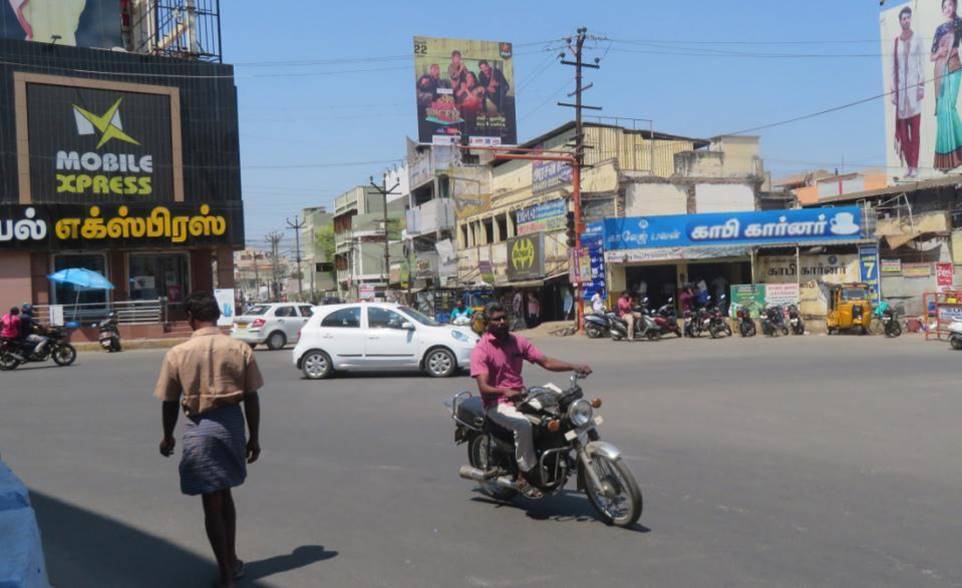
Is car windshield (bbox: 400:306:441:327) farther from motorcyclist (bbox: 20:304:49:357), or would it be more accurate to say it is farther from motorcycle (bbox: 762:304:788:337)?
motorcycle (bbox: 762:304:788:337)

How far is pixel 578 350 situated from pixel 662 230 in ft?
35.7

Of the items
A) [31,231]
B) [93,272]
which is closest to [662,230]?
[93,272]

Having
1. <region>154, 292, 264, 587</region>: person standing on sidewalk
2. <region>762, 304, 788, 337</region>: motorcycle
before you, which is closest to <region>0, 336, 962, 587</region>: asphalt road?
<region>154, 292, 264, 587</region>: person standing on sidewalk

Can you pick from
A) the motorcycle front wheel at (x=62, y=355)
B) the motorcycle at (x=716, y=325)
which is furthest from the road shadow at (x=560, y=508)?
the motorcycle at (x=716, y=325)

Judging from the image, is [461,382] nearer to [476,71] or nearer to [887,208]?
[476,71]

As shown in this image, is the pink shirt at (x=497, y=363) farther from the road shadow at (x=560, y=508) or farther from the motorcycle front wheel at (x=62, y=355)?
the motorcycle front wheel at (x=62, y=355)

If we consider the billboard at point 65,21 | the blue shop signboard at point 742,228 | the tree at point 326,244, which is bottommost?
the blue shop signboard at point 742,228

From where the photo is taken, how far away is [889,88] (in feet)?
168

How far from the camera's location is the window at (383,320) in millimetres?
17344

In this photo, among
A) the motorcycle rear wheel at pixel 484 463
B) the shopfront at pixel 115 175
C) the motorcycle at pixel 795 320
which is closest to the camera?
the motorcycle rear wheel at pixel 484 463

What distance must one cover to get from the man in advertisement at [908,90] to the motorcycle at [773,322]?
25415 millimetres

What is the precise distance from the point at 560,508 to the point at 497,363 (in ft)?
4.08

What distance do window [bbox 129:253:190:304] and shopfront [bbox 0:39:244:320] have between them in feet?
0.13

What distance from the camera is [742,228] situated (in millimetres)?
32594
